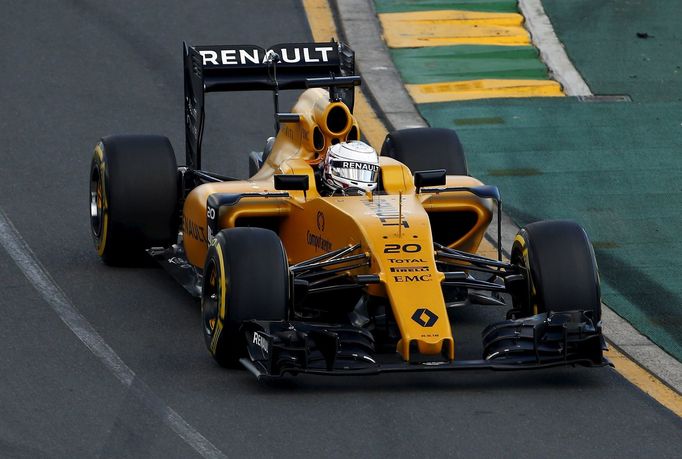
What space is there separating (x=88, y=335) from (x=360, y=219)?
2086mm

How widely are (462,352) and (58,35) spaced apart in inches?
389

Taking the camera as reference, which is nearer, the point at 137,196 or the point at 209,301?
the point at 209,301

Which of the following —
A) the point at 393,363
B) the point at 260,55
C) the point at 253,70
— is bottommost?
the point at 393,363

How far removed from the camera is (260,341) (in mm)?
10148

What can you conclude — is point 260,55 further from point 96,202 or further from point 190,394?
point 190,394

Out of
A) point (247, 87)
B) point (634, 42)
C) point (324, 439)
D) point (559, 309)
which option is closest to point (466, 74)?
point (634, 42)

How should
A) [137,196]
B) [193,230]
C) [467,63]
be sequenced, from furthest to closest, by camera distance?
[467,63] < [137,196] < [193,230]

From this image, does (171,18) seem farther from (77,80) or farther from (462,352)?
(462,352)

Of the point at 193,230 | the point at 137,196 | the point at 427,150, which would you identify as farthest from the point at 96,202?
the point at 427,150

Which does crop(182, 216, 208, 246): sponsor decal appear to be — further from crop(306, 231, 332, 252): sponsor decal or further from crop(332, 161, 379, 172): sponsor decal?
crop(332, 161, 379, 172): sponsor decal

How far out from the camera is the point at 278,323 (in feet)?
33.3

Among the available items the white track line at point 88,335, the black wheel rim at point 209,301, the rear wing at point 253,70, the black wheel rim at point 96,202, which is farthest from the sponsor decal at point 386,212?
the black wheel rim at point 96,202

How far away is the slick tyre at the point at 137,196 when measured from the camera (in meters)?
12.9

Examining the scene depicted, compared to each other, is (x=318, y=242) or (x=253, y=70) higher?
(x=253, y=70)
